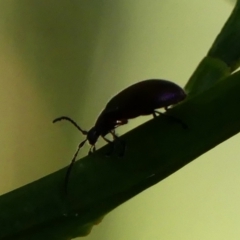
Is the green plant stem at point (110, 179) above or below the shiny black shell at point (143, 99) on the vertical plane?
above

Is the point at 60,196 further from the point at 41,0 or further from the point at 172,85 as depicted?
the point at 41,0

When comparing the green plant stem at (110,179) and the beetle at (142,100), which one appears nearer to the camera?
the green plant stem at (110,179)

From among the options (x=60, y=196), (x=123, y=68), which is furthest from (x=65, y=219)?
(x=123, y=68)

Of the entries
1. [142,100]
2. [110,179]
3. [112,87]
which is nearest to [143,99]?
[142,100]

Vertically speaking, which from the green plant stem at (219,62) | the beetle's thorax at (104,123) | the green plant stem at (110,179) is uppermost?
the green plant stem at (110,179)

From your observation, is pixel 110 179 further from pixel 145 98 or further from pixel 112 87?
pixel 112 87

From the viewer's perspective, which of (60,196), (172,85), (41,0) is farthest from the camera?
(41,0)

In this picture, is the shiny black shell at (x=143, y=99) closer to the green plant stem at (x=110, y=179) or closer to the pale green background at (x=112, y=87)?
the green plant stem at (x=110, y=179)

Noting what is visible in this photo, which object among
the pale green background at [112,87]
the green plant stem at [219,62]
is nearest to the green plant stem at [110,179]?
the green plant stem at [219,62]
